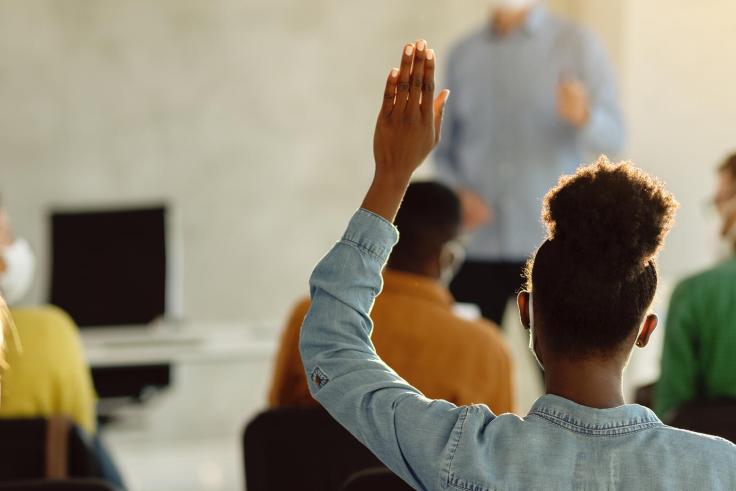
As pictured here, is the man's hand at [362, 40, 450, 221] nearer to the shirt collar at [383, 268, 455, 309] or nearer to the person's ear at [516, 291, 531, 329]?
the person's ear at [516, 291, 531, 329]

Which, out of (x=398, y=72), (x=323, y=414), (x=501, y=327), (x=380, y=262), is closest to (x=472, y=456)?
(x=380, y=262)

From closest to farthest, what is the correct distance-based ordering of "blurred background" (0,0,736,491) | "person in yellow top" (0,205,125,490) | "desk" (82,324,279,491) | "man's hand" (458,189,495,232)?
"person in yellow top" (0,205,125,490), "desk" (82,324,279,491), "man's hand" (458,189,495,232), "blurred background" (0,0,736,491)

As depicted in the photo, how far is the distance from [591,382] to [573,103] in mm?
3323

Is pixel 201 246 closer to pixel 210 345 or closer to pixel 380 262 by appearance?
pixel 210 345

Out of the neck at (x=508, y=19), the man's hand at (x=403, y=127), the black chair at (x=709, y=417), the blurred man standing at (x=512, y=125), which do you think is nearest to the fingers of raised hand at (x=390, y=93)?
the man's hand at (x=403, y=127)

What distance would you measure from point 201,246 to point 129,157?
1.70ft

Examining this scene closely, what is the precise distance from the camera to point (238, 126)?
5.38 m

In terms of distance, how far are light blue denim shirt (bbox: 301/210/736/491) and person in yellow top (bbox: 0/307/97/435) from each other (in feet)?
5.19

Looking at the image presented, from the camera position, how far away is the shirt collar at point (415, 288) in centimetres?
219

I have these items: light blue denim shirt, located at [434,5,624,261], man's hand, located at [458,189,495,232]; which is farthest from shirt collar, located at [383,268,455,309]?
light blue denim shirt, located at [434,5,624,261]

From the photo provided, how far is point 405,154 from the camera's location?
1017 millimetres

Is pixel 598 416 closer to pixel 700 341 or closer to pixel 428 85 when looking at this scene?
pixel 428 85

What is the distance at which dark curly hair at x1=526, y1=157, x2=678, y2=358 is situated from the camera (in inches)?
37.0

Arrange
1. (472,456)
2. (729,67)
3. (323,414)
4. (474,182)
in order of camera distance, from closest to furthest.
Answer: (472,456) → (323,414) → (474,182) → (729,67)
